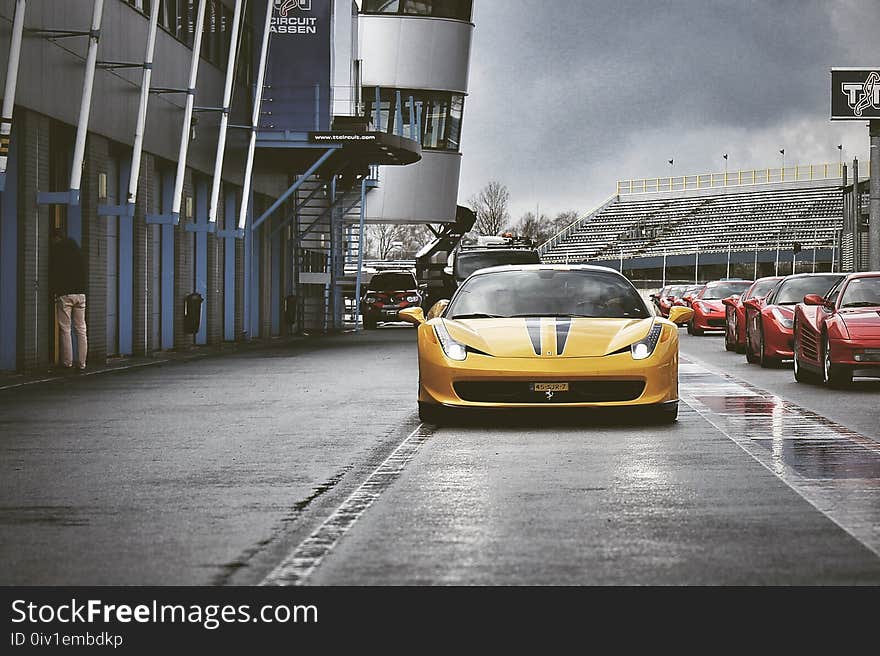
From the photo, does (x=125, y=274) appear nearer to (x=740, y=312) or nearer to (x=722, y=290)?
(x=740, y=312)

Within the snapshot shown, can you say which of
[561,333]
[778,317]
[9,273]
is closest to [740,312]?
[778,317]

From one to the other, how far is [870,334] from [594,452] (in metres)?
7.72

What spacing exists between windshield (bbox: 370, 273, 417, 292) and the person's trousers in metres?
25.7

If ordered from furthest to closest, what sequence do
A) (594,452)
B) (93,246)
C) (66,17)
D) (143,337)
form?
(143,337)
(93,246)
(66,17)
(594,452)

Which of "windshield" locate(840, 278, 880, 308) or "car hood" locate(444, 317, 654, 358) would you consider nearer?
"car hood" locate(444, 317, 654, 358)

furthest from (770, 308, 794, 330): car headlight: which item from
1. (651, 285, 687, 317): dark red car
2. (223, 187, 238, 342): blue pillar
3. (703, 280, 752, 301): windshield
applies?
(651, 285, 687, 317): dark red car

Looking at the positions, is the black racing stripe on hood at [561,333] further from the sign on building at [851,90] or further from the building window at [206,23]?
the sign on building at [851,90]

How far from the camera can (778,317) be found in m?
22.8

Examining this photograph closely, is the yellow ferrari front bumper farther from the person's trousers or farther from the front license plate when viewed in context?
the person's trousers

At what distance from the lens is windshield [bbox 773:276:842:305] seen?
925 inches

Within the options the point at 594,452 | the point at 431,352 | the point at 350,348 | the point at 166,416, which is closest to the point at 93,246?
the point at 350,348

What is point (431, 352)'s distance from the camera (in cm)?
1317

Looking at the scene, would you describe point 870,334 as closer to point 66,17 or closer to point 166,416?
point 166,416

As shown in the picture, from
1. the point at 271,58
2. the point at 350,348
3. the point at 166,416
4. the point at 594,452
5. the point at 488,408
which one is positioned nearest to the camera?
the point at 594,452
